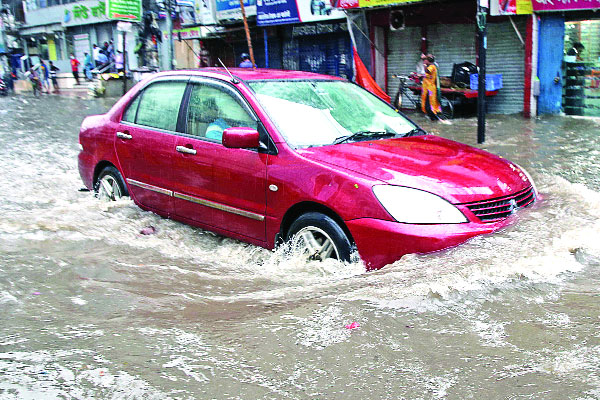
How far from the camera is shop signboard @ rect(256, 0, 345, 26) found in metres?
19.8

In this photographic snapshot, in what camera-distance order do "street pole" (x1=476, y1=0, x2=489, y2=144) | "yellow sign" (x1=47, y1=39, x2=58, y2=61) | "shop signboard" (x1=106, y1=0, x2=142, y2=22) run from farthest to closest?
"yellow sign" (x1=47, y1=39, x2=58, y2=61)
"shop signboard" (x1=106, y1=0, x2=142, y2=22)
"street pole" (x1=476, y1=0, x2=489, y2=144)

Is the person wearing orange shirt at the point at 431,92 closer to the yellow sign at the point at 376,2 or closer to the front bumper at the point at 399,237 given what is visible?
the yellow sign at the point at 376,2

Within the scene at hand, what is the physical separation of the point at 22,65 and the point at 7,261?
134ft

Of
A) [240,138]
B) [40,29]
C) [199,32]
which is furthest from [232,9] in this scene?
[40,29]

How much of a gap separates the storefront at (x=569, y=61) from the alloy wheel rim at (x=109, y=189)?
11.6 m

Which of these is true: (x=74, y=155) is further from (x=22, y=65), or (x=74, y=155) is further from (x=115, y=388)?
(x=22, y=65)

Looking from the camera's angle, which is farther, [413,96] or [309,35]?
[309,35]

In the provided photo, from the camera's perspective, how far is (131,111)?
247 inches

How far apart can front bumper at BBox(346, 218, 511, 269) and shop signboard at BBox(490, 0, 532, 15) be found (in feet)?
38.2

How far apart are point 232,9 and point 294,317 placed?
854 inches

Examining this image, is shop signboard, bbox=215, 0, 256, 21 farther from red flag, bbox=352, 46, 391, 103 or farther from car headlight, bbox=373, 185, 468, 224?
car headlight, bbox=373, 185, 468, 224

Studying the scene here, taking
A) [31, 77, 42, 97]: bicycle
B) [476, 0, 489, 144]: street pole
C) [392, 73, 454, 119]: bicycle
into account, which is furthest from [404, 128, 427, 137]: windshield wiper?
[31, 77, 42, 97]: bicycle

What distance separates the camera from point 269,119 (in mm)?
4863

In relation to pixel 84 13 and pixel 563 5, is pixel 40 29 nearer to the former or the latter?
pixel 84 13
